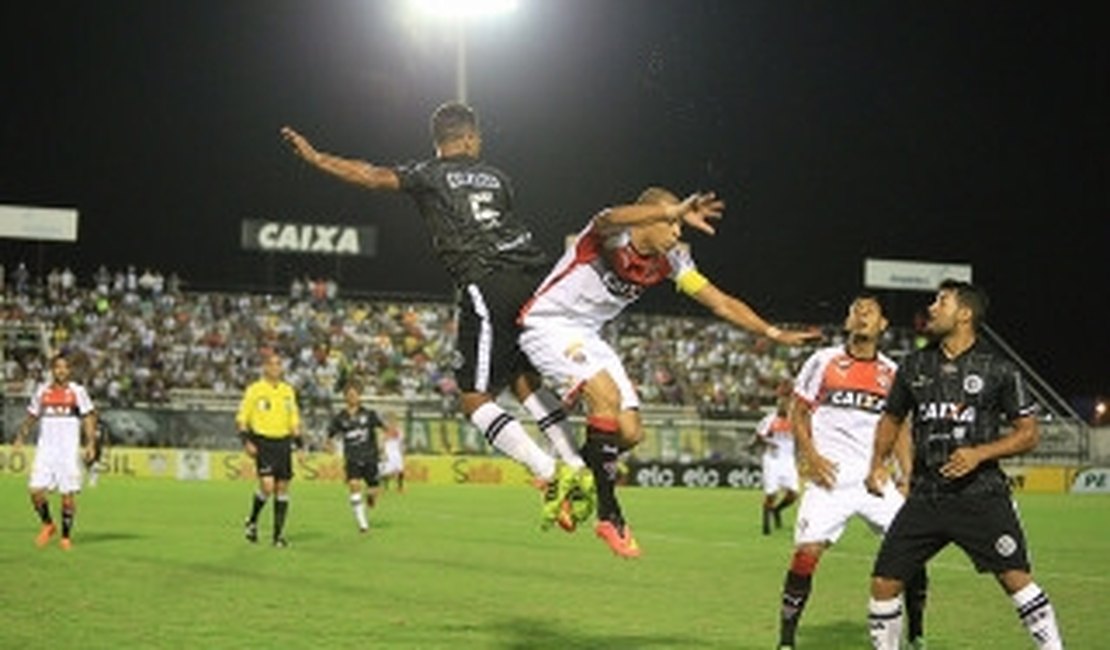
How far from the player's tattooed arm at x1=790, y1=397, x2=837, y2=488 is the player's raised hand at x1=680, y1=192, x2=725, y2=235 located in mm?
3375

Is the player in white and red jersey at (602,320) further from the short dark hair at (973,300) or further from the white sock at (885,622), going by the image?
the white sock at (885,622)

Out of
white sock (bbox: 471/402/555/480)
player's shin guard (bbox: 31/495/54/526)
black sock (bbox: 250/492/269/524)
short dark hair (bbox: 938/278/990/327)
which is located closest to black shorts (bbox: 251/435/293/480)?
black sock (bbox: 250/492/269/524)

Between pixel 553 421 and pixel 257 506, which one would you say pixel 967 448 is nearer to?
pixel 553 421

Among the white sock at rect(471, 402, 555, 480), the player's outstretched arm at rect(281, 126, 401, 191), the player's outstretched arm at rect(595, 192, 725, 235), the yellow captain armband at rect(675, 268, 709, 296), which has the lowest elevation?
the white sock at rect(471, 402, 555, 480)

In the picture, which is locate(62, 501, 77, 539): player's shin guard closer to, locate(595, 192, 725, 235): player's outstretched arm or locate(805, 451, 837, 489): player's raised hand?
locate(805, 451, 837, 489): player's raised hand

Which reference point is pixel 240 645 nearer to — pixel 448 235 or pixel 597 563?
pixel 448 235

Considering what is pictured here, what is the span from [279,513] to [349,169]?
1343 centimetres

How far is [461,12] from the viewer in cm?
3647

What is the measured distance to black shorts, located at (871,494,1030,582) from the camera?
33.6 ft

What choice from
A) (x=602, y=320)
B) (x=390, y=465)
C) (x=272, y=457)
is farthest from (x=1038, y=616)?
(x=390, y=465)

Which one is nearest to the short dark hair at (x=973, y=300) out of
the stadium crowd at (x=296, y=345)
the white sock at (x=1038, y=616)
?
Answer: the white sock at (x=1038, y=616)

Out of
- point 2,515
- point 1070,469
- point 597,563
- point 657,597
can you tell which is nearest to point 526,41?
point 1070,469

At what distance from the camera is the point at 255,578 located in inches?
704

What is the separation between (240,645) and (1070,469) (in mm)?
44081
